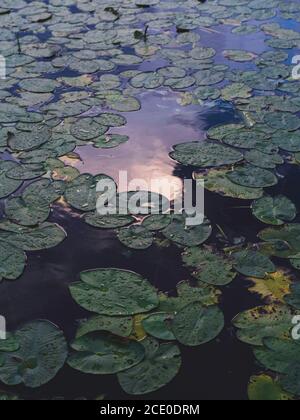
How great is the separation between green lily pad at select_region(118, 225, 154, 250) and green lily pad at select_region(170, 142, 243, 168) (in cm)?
77

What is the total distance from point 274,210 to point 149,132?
1288 millimetres

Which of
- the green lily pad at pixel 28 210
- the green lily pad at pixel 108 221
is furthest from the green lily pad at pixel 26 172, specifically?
the green lily pad at pixel 108 221

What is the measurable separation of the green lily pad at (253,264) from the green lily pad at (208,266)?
0.20 ft

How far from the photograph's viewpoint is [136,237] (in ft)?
9.12

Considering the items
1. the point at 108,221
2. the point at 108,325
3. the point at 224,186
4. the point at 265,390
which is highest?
the point at 224,186

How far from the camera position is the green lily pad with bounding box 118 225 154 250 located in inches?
107

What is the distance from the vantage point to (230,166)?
10.8ft

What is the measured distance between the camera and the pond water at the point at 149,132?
7.02ft

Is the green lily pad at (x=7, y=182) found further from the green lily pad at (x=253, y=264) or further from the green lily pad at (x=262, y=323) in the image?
the green lily pad at (x=262, y=323)

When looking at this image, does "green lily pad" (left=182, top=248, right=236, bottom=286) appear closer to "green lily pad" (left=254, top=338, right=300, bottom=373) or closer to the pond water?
the pond water

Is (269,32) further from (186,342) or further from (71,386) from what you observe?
(71,386)

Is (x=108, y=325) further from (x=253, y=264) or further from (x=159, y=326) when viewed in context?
(x=253, y=264)

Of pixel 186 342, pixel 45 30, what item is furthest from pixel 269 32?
pixel 186 342

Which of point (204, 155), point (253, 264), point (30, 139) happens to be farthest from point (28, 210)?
point (253, 264)
